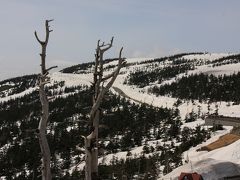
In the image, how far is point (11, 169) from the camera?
12619 cm

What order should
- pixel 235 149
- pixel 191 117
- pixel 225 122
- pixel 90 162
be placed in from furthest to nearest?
pixel 191 117 < pixel 225 122 < pixel 235 149 < pixel 90 162

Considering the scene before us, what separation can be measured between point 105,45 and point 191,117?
123164 millimetres

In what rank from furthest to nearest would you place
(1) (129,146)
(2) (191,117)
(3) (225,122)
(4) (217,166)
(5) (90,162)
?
(2) (191,117)
(1) (129,146)
(3) (225,122)
(4) (217,166)
(5) (90,162)

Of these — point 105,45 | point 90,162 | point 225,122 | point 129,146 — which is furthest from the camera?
point 129,146

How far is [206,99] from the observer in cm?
18525

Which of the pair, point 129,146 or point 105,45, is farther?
point 129,146

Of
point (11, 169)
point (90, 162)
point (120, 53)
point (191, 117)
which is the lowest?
point (11, 169)

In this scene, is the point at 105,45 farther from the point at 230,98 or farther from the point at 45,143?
the point at 230,98

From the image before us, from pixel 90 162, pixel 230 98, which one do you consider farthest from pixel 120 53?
pixel 230 98

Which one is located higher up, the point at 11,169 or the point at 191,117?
the point at 191,117

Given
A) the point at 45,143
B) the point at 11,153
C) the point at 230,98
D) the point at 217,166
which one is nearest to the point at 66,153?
the point at 11,153

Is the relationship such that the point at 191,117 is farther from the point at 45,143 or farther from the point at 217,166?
the point at 45,143

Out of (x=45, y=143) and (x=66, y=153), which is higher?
(x=45, y=143)

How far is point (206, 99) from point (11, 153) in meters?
77.9
